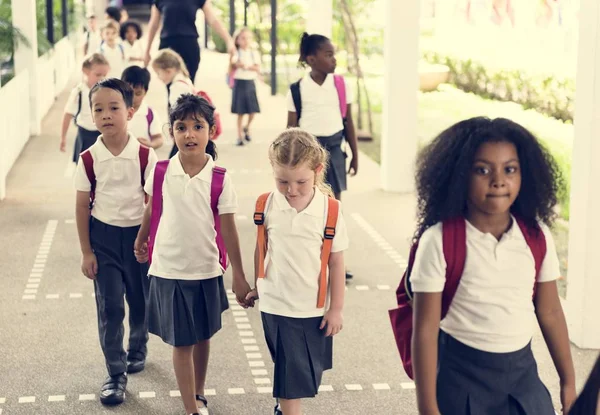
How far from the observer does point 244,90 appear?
47.1 feet

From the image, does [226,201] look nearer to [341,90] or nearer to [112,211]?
[112,211]

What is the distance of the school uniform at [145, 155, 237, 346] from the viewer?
14.6 ft

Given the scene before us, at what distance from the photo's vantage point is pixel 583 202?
5.78 m

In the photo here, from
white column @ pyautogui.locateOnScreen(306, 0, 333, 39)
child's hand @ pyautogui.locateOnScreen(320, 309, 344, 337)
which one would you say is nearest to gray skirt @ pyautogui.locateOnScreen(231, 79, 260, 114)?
white column @ pyautogui.locateOnScreen(306, 0, 333, 39)

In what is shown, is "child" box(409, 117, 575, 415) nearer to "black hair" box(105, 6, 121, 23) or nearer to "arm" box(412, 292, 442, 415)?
"arm" box(412, 292, 442, 415)

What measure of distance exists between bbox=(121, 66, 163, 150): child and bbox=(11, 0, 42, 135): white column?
8.36m

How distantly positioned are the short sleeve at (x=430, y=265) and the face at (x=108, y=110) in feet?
7.52

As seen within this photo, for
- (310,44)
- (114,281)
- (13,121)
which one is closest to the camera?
(114,281)

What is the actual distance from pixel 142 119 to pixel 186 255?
243 cm

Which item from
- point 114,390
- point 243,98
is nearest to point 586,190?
point 114,390

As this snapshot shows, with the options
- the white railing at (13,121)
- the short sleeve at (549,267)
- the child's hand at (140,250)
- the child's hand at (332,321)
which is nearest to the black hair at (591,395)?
the short sleeve at (549,267)

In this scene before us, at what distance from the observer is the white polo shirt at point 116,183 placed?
4895 millimetres

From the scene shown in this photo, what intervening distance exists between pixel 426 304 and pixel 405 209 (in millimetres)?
7186

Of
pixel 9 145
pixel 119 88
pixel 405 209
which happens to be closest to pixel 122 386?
pixel 119 88
